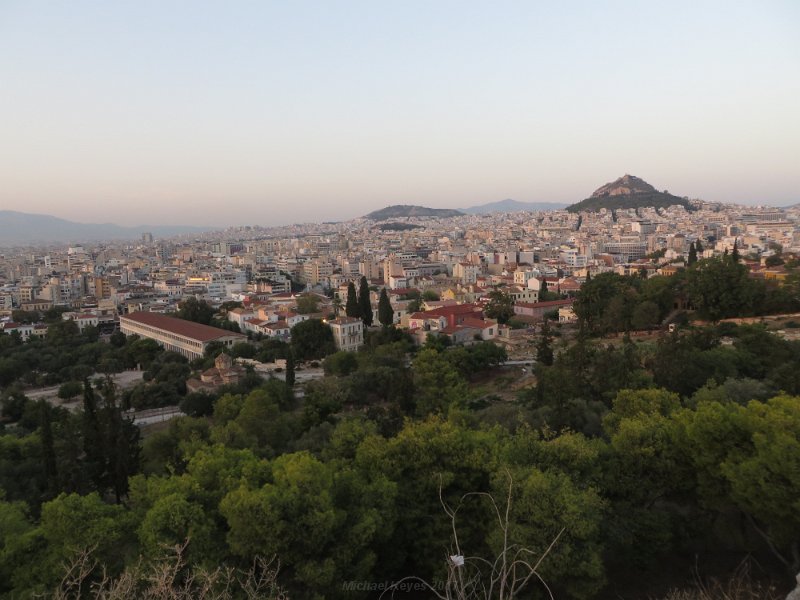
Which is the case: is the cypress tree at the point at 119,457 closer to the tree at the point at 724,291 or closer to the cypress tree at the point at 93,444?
the cypress tree at the point at 93,444

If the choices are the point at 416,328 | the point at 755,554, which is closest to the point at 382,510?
the point at 755,554

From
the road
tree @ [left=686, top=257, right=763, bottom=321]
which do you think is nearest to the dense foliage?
tree @ [left=686, top=257, right=763, bottom=321]

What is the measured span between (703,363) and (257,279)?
1964 inches

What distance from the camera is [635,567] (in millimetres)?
7957

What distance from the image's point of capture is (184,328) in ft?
110

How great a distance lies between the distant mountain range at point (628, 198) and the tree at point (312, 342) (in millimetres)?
107379

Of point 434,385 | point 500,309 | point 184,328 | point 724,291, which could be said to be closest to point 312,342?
point 184,328

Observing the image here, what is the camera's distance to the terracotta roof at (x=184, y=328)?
104 feet

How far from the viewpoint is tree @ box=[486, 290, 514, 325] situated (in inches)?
1258

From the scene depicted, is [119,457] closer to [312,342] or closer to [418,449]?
[418,449]

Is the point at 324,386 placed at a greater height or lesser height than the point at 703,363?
lesser

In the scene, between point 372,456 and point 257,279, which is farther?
point 257,279

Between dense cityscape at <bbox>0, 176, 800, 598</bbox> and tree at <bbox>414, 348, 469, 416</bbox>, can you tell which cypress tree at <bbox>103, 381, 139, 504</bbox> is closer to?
dense cityscape at <bbox>0, 176, 800, 598</bbox>

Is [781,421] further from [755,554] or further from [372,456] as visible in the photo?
[372,456]
